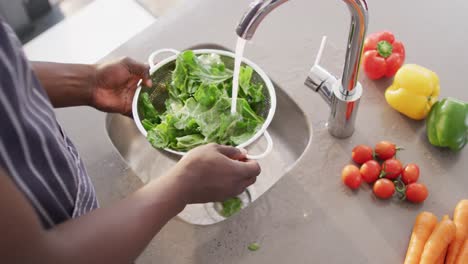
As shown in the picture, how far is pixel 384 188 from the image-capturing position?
902 millimetres

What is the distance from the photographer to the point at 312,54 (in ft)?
3.65

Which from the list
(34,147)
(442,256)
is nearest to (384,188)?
(442,256)

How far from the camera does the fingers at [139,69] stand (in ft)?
3.22

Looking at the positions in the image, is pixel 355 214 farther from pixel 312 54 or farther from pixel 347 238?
pixel 312 54

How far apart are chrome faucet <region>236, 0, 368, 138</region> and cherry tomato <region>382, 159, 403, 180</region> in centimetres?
10

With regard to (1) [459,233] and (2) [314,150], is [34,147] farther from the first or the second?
(1) [459,233]

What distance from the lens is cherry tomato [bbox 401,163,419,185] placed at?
912 millimetres

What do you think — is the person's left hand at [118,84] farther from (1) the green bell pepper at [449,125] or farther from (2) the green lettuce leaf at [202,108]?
(1) the green bell pepper at [449,125]

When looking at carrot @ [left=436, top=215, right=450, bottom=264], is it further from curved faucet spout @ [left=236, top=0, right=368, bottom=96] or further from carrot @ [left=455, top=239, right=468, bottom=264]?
curved faucet spout @ [left=236, top=0, right=368, bottom=96]

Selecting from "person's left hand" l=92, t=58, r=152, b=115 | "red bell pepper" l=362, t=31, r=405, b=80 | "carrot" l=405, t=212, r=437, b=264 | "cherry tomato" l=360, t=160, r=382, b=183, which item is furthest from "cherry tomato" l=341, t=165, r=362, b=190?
"person's left hand" l=92, t=58, r=152, b=115

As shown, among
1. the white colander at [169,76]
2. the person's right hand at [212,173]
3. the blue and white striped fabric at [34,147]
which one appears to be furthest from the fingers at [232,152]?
the blue and white striped fabric at [34,147]

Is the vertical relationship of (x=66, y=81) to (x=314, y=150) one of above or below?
above

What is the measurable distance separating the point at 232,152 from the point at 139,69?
0.28 m

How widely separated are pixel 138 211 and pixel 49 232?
134 millimetres
